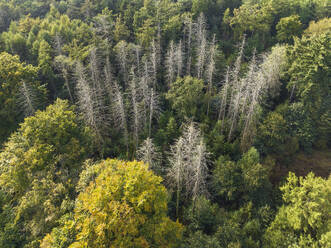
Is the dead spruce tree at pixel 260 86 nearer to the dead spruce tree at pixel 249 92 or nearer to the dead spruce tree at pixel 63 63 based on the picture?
the dead spruce tree at pixel 249 92

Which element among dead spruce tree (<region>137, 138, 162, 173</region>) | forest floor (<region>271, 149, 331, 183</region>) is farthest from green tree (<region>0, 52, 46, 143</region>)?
forest floor (<region>271, 149, 331, 183</region>)

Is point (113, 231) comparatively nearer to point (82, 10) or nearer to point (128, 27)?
point (128, 27)

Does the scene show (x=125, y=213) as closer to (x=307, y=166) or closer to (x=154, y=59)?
(x=154, y=59)

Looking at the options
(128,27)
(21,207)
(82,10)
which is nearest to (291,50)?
(128,27)

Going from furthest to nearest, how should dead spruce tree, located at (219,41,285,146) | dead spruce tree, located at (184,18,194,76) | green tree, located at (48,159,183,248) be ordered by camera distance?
dead spruce tree, located at (184,18,194,76)
dead spruce tree, located at (219,41,285,146)
green tree, located at (48,159,183,248)

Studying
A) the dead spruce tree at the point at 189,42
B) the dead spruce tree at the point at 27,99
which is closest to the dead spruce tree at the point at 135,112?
the dead spruce tree at the point at 189,42

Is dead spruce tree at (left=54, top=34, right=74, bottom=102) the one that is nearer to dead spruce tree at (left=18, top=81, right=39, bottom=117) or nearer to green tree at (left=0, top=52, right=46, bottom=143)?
green tree at (left=0, top=52, right=46, bottom=143)
